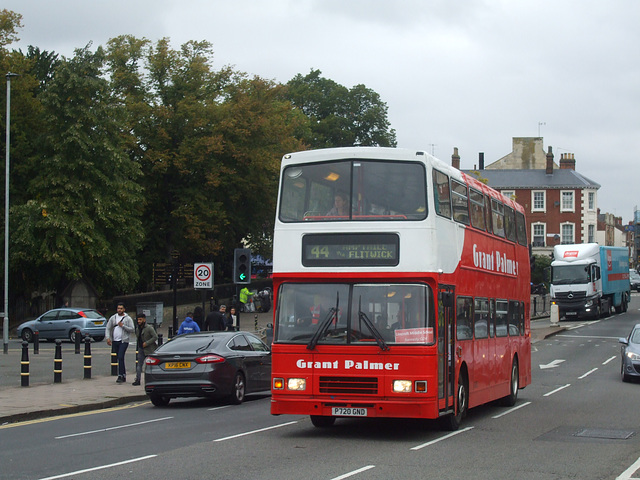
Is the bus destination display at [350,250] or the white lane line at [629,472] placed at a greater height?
the bus destination display at [350,250]

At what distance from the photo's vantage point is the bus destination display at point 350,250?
13.0m

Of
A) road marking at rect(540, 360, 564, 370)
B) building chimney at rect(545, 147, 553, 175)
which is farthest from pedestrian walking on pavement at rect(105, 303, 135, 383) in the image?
building chimney at rect(545, 147, 553, 175)

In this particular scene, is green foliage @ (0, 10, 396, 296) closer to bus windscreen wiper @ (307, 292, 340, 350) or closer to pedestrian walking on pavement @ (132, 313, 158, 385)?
pedestrian walking on pavement @ (132, 313, 158, 385)

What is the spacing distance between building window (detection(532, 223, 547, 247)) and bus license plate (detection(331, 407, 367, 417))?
8887cm

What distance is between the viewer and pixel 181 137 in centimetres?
Answer: 5422

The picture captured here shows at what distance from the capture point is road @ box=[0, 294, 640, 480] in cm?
1052

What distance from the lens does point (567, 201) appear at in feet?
322

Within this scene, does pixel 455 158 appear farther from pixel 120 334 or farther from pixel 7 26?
pixel 120 334

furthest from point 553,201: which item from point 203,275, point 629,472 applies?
point 629,472

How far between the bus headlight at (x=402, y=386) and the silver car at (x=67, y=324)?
30.1 meters

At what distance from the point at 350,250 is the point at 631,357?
1364 cm

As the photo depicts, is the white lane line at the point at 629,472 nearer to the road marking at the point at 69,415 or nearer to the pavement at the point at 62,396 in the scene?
the road marking at the point at 69,415

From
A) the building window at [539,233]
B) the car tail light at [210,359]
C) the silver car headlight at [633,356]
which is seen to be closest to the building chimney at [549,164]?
the building window at [539,233]

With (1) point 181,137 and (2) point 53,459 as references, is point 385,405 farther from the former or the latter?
(1) point 181,137
